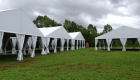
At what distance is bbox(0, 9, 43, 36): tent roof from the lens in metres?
7.80

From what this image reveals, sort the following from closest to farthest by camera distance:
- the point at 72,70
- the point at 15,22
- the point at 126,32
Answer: the point at 72,70 → the point at 15,22 → the point at 126,32

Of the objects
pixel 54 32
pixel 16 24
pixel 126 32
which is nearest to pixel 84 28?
pixel 126 32

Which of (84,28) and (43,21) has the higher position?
(43,21)

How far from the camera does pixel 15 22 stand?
28.6 ft

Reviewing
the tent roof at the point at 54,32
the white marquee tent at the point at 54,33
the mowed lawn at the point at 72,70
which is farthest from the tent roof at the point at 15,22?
the tent roof at the point at 54,32

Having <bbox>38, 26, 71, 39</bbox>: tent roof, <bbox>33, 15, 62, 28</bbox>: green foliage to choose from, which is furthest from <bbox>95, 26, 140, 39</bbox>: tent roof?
<bbox>33, 15, 62, 28</bbox>: green foliage

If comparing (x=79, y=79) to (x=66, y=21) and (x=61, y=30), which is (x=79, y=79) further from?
(x=66, y=21)

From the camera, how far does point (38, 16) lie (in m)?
42.3

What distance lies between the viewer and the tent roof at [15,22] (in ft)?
25.6

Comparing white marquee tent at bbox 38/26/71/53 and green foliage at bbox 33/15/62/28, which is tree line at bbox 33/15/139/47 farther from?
white marquee tent at bbox 38/26/71/53

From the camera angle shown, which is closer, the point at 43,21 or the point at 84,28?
the point at 84,28

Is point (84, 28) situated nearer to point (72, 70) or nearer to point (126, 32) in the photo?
point (126, 32)

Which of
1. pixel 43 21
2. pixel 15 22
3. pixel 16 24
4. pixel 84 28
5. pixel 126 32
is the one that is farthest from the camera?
pixel 43 21

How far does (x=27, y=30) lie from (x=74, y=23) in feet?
120
